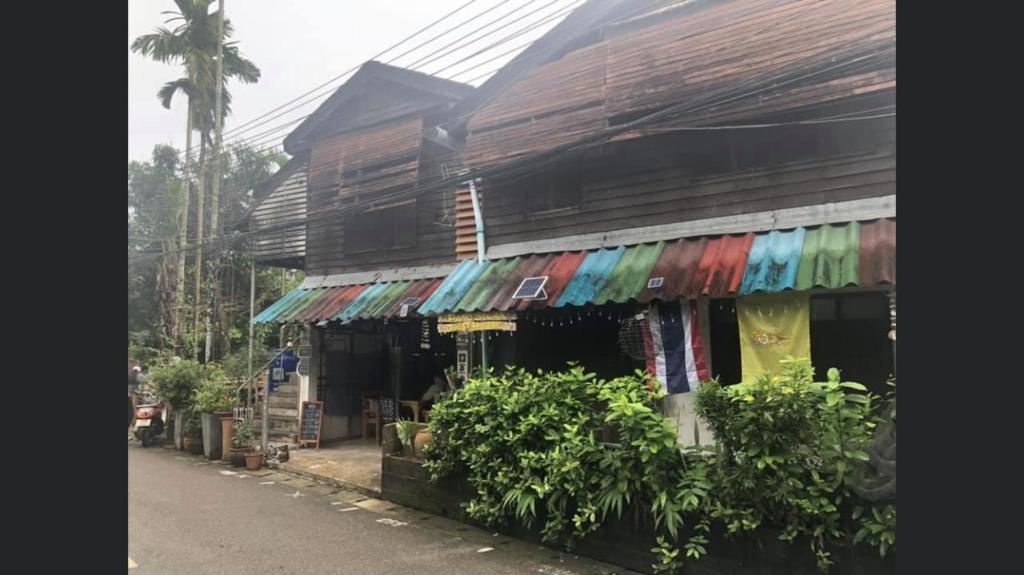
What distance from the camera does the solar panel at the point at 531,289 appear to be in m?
8.42

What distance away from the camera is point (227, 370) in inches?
555

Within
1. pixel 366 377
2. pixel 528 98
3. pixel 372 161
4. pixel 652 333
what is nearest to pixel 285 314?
pixel 366 377

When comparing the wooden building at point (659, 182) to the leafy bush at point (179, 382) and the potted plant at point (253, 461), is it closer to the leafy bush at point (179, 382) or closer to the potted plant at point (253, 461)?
the leafy bush at point (179, 382)

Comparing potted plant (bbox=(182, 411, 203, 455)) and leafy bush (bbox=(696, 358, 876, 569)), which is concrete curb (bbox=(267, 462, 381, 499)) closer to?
potted plant (bbox=(182, 411, 203, 455))

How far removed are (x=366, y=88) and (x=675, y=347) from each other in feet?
29.3

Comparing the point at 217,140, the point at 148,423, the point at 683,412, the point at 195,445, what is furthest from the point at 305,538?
the point at 148,423

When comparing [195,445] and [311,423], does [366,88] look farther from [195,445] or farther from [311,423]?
[195,445]

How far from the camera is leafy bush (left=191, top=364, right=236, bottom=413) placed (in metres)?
12.0

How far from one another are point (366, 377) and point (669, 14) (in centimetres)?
950

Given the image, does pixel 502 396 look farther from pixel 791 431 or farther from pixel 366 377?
pixel 366 377

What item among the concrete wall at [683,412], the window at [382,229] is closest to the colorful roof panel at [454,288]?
the window at [382,229]

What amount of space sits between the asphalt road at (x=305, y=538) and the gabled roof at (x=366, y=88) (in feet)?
24.8

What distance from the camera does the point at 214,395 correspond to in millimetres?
12070

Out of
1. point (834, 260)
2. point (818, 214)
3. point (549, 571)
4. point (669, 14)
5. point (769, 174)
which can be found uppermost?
point (669, 14)
